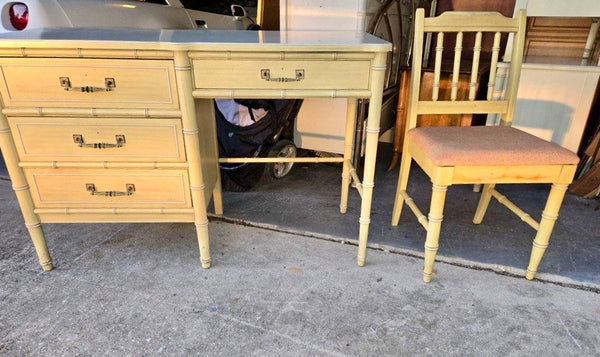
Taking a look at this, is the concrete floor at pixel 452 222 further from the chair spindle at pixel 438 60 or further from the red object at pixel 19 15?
the red object at pixel 19 15

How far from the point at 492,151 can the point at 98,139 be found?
4.64ft

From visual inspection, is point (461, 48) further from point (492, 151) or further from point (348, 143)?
point (348, 143)

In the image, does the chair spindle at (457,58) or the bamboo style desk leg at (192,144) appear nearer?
the bamboo style desk leg at (192,144)

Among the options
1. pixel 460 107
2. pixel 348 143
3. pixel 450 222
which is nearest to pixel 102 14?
pixel 348 143

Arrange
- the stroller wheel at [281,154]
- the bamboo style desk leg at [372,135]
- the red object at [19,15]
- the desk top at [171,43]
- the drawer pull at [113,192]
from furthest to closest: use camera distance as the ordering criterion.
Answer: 1. the stroller wheel at [281,154]
2. the red object at [19,15]
3. the drawer pull at [113,192]
4. the bamboo style desk leg at [372,135]
5. the desk top at [171,43]

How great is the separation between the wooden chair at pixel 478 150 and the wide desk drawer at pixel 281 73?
1.28 ft

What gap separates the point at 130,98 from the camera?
128 centimetres

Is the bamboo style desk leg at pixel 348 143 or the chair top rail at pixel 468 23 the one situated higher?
the chair top rail at pixel 468 23

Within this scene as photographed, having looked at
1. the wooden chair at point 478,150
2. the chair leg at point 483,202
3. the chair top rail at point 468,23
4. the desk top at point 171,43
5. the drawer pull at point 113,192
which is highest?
the chair top rail at point 468,23

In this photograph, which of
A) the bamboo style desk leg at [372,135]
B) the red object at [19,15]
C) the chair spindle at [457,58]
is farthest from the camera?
the red object at [19,15]

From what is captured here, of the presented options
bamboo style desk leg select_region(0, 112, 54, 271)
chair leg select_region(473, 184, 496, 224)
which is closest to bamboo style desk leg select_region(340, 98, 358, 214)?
chair leg select_region(473, 184, 496, 224)

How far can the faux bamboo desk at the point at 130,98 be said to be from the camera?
1224 millimetres

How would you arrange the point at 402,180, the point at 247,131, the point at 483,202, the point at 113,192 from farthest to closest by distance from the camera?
the point at 247,131 < the point at 483,202 < the point at 402,180 < the point at 113,192

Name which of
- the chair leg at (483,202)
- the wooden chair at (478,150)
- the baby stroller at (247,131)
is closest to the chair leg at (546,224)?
the wooden chair at (478,150)
